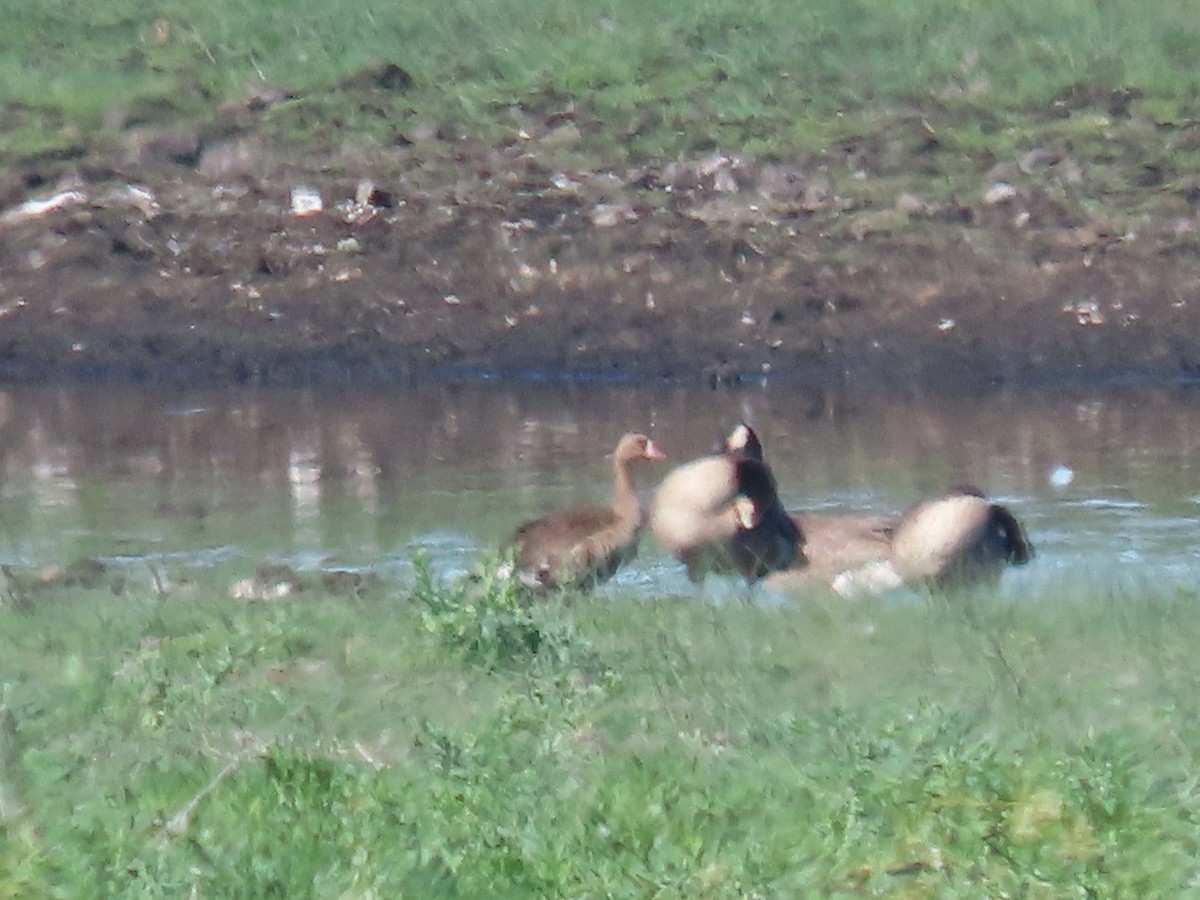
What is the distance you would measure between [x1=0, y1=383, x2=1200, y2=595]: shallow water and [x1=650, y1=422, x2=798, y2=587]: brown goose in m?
0.17

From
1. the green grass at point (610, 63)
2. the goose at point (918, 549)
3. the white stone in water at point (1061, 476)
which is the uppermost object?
the green grass at point (610, 63)

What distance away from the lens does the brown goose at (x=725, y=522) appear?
8.55 meters

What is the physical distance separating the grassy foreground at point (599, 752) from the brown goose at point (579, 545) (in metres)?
1.06

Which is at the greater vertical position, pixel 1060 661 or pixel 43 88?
pixel 43 88

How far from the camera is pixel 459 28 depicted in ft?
60.0

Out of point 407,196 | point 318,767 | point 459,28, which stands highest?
point 459,28

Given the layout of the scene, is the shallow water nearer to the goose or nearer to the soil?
the goose

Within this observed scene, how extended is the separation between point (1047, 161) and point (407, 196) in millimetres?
4084

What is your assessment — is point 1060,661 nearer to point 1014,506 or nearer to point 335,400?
point 1014,506

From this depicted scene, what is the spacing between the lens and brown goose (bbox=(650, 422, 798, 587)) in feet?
28.1

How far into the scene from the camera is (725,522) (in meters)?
8.55

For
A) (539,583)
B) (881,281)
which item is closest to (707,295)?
(881,281)

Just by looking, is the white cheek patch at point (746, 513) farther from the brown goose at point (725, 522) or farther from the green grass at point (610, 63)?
the green grass at point (610, 63)

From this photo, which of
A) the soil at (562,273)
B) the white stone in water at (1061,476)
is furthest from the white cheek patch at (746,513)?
the soil at (562,273)
